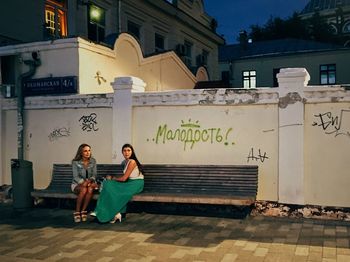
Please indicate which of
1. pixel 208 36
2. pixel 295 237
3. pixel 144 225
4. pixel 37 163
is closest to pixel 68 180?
pixel 37 163

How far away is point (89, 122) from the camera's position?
8.77 meters

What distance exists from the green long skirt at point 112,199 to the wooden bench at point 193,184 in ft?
0.66

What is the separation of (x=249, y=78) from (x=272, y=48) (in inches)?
142

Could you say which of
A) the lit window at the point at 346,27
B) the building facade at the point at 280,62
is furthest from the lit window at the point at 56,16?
the lit window at the point at 346,27

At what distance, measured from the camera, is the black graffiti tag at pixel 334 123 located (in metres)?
6.88

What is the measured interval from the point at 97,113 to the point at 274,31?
44630 mm

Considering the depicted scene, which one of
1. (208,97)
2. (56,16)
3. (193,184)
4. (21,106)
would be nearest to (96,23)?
(56,16)

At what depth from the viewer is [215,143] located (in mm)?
7762

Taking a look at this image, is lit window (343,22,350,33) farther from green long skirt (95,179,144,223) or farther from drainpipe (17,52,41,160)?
green long skirt (95,179,144,223)

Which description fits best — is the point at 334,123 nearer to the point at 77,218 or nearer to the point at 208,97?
the point at 208,97

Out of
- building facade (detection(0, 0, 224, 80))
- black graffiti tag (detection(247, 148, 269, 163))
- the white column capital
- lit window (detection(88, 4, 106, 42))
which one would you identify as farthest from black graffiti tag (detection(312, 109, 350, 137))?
lit window (detection(88, 4, 106, 42))

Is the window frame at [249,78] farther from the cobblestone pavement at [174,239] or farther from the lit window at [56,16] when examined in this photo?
the cobblestone pavement at [174,239]

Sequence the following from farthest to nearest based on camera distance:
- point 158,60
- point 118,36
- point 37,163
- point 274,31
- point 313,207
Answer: point 274,31 → point 158,60 → point 118,36 → point 37,163 → point 313,207

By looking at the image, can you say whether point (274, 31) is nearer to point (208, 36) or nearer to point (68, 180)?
point (208, 36)
